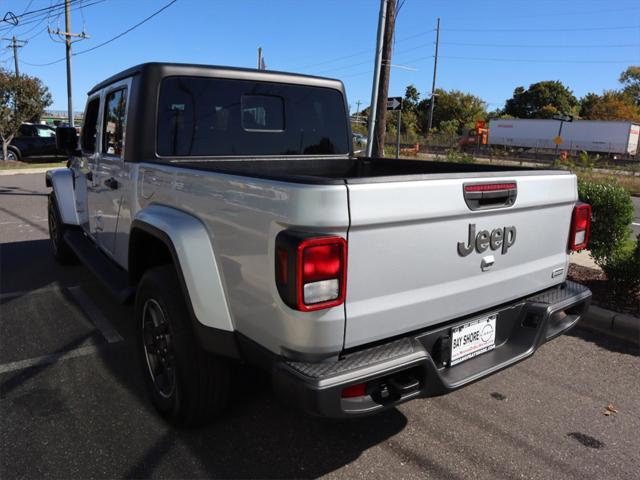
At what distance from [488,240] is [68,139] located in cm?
434

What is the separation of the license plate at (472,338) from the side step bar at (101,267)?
6.73 ft

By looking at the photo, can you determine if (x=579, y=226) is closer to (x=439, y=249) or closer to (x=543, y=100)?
(x=439, y=249)

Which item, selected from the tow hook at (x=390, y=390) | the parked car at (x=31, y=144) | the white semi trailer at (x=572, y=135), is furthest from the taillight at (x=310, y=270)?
the white semi trailer at (x=572, y=135)

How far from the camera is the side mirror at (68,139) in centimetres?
500

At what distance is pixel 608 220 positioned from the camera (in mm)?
5176

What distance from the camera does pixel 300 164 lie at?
394cm

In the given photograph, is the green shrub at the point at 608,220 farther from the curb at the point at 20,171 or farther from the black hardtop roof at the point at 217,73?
the curb at the point at 20,171

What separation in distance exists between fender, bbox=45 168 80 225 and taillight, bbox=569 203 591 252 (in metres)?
4.60

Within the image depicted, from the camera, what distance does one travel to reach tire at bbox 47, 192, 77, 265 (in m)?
5.59

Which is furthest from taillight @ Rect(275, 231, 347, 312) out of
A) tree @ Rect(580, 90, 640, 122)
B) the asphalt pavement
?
tree @ Rect(580, 90, 640, 122)

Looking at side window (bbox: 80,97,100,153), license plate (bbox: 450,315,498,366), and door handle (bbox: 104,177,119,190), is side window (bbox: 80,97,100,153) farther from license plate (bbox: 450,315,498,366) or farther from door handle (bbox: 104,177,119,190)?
Answer: license plate (bbox: 450,315,498,366)

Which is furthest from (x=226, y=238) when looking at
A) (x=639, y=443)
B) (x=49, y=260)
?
(x=49, y=260)

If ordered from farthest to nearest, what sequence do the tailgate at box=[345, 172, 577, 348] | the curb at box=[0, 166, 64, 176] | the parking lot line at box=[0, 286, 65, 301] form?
the curb at box=[0, 166, 64, 176], the parking lot line at box=[0, 286, 65, 301], the tailgate at box=[345, 172, 577, 348]

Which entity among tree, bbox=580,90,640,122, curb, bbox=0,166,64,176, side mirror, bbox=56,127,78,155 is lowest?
curb, bbox=0,166,64,176
